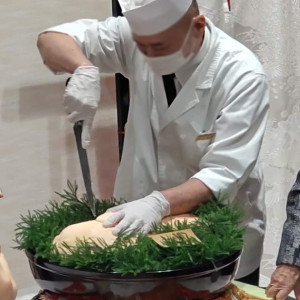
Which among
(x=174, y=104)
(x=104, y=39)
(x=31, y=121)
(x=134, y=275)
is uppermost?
(x=104, y=39)

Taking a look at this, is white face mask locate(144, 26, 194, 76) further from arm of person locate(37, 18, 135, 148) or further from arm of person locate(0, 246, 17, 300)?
arm of person locate(0, 246, 17, 300)

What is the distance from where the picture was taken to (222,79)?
1.30 m

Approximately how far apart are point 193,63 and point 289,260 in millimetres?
389

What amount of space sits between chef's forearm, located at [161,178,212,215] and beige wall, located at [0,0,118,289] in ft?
3.72

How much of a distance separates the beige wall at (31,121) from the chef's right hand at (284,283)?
125 centimetres

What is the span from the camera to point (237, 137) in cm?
124

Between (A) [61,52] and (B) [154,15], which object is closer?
(B) [154,15]

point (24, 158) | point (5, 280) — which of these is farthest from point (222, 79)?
point (24, 158)

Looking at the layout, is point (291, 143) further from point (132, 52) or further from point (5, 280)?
point (5, 280)

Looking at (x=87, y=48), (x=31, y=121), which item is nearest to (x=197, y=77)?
(x=87, y=48)

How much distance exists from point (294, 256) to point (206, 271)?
0.24 metres

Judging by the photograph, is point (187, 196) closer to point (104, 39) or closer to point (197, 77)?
point (197, 77)

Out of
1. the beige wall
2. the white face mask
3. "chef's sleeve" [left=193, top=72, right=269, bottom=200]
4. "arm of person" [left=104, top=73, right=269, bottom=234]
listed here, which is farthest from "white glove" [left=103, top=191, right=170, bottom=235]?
the beige wall

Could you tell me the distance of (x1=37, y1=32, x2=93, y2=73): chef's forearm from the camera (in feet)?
4.29
